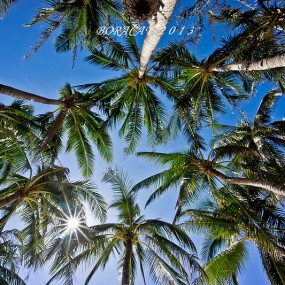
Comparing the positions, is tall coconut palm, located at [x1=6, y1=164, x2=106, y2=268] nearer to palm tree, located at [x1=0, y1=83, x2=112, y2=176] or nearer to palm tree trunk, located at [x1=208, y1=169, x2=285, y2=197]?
palm tree, located at [x1=0, y1=83, x2=112, y2=176]

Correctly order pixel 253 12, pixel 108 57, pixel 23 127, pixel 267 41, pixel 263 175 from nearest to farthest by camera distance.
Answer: pixel 267 41, pixel 253 12, pixel 263 175, pixel 23 127, pixel 108 57

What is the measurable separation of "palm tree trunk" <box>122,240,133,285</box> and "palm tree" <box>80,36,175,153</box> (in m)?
3.50

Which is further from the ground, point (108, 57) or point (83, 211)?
point (108, 57)

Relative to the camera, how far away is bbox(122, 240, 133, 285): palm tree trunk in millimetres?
8352

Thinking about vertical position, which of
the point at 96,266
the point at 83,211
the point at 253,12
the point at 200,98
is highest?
the point at 253,12

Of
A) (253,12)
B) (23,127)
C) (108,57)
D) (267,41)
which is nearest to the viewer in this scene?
(267,41)

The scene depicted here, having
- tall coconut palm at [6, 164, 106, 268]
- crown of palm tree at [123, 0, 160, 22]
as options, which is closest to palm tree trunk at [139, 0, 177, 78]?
crown of palm tree at [123, 0, 160, 22]

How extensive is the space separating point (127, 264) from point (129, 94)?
5.77 meters

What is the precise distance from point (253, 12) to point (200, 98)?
2.86m

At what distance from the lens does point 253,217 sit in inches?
323

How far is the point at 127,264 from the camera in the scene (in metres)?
8.70

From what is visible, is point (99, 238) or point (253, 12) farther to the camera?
point (99, 238)

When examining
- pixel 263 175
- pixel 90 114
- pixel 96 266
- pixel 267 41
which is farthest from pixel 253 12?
pixel 96 266

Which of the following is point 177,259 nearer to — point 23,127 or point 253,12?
point 23,127
